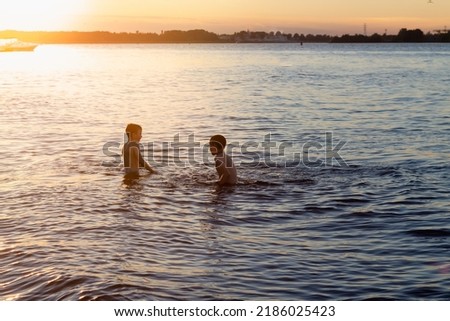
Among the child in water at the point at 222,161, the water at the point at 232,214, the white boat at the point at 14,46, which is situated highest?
the white boat at the point at 14,46

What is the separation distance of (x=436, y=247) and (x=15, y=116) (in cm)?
2769

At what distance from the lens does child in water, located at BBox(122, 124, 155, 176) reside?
18266 millimetres

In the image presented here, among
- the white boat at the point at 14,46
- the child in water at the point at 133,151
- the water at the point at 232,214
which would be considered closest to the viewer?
the water at the point at 232,214

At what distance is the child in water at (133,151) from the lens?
18266mm

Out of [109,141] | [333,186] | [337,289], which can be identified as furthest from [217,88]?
[337,289]

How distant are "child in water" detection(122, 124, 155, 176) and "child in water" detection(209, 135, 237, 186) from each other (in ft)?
6.82

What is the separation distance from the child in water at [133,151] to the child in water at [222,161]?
2.08 m

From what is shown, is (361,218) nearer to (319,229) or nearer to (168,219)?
(319,229)

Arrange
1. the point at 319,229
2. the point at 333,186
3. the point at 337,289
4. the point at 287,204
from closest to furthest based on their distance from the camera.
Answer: the point at 337,289, the point at 319,229, the point at 287,204, the point at 333,186

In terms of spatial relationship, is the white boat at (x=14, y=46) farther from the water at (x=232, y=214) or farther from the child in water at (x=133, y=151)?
the child in water at (x=133, y=151)

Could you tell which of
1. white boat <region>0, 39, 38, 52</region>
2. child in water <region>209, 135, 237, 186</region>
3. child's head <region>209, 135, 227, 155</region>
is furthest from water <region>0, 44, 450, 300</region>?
white boat <region>0, 39, 38, 52</region>

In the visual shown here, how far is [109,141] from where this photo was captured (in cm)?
2727

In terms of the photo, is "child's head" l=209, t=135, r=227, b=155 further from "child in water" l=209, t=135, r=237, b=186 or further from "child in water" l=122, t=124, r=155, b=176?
"child in water" l=122, t=124, r=155, b=176

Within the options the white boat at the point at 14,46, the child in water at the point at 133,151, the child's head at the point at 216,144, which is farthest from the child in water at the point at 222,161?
the white boat at the point at 14,46
